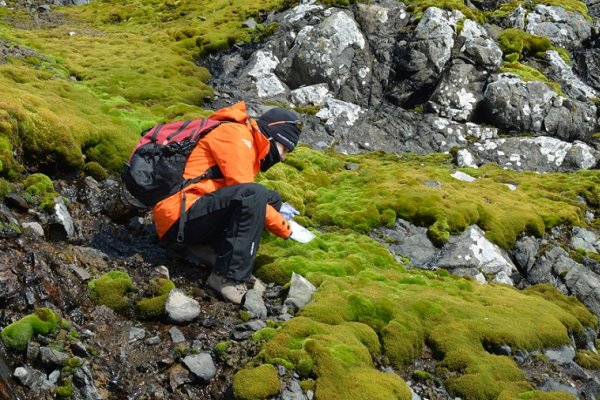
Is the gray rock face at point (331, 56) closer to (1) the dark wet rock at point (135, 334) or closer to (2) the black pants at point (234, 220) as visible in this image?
(2) the black pants at point (234, 220)

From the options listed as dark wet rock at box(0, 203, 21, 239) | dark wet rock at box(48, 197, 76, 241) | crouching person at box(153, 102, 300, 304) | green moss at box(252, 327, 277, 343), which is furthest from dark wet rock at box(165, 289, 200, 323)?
dark wet rock at box(0, 203, 21, 239)

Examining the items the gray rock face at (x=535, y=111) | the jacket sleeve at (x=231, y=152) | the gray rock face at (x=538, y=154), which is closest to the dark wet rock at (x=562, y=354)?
the jacket sleeve at (x=231, y=152)

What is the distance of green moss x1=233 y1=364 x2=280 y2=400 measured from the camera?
7648 mm

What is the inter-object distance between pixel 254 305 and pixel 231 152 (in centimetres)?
299

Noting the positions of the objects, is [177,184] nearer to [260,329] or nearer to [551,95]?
[260,329]

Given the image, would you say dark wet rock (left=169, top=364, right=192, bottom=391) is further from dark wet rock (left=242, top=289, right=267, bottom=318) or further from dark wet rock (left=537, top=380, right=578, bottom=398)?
dark wet rock (left=537, top=380, right=578, bottom=398)

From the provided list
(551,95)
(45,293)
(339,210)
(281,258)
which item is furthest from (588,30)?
(45,293)

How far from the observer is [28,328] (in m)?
7.60

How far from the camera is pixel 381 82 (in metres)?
30.9

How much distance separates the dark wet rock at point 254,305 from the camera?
9922 millimetres

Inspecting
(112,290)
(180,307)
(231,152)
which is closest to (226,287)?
(180,307)

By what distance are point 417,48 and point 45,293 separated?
27.0m

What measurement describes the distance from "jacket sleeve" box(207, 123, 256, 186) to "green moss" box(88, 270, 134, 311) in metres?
2.73

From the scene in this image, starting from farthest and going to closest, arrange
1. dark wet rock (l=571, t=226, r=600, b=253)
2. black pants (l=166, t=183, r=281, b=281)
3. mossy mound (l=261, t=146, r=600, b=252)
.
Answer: dark wet rock (l=571, t=226, r=600, b=253), mossy mound (l=261, t=146, r=600, b=252), black pants (l=166, t=183, r=281, b=281)
